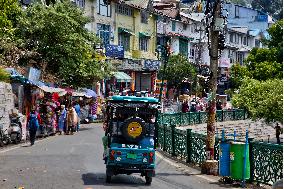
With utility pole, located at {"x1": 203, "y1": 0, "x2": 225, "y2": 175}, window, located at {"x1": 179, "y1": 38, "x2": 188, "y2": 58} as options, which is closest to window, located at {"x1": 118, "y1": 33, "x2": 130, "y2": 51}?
window, located at {"x1": 179, "y1": 38, "x2": 188, "y2": 58}

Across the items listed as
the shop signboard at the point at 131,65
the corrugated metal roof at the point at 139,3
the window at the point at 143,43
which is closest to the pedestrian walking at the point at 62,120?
the shop signboard at the point at 131,65

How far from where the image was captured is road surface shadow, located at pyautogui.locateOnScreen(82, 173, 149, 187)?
50.3 feet

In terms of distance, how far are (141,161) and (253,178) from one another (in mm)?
3190

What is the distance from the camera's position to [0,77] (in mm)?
28062

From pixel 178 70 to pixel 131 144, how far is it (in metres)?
52.1

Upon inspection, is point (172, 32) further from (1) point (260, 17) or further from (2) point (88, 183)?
(2) point (88, 183)

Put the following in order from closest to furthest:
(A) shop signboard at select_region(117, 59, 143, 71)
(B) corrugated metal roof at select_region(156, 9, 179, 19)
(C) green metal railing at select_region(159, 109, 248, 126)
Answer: (C) green metal railing at select_region(159, 109, 248, 126) < (A) shop signboard at select_region(117, 59, 143, 71) < (B) corrugated metal roof at select_region(156, 9, 179, 19)

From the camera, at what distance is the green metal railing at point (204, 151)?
14984mm

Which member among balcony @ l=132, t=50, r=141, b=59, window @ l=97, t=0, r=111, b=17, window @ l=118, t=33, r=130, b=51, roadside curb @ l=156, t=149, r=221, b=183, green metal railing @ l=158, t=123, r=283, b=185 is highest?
window @ l=97, t=0, r=111, b=17

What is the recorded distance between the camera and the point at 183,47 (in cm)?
7600

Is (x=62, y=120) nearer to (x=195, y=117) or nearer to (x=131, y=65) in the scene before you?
(x=195, y=117)

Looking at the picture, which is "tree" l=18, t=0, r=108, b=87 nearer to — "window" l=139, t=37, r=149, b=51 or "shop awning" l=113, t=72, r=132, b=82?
"shop awning" l=113, t=72, r=132, b=82

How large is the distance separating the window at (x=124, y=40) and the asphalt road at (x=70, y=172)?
35984 millimetres

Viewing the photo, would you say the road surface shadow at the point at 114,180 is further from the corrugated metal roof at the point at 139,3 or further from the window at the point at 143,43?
the window at the point at 143,43
